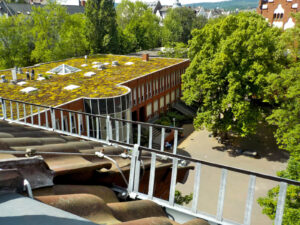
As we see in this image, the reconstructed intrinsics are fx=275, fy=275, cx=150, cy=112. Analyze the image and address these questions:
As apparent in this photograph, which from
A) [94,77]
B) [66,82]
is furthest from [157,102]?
[66,82]

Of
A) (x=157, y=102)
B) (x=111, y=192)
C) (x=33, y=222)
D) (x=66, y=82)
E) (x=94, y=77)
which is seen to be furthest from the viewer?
(x=157, y=102)

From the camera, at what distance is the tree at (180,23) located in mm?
58312

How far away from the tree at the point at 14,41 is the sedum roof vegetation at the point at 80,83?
788 cm

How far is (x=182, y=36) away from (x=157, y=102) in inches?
1200

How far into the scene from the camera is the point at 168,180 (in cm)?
671

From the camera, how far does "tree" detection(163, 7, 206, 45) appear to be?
2296 inches

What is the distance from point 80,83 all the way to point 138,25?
42.0 m

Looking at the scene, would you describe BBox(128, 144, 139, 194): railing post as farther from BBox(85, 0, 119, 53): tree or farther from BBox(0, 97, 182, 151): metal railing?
BBox(85, 0, 119, 53): tree

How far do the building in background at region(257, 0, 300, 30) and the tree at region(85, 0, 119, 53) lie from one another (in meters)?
26.2

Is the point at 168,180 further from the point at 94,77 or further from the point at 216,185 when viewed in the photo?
the point at 94,77

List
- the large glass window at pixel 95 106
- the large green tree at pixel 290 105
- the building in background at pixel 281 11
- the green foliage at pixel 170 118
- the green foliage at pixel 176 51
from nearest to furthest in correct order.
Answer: the large green tree at pixel 290 105 → the large glass window at pixel 95 106 → the green foliage at pixel 170 118 → the building in background at pixel 281 11 → the green foliage at pixel 176 51

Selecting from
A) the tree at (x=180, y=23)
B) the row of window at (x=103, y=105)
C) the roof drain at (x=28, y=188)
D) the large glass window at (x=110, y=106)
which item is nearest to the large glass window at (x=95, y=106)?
the row of window at (x=103, y=105)

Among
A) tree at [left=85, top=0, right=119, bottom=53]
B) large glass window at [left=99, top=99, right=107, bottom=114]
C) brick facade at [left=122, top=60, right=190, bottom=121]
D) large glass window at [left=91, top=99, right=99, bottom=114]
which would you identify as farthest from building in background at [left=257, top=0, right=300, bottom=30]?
large glass window at [left=91, top=99, right=99, bottom=114]

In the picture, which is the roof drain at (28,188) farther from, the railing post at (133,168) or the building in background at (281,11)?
the building in background at (281,11)
